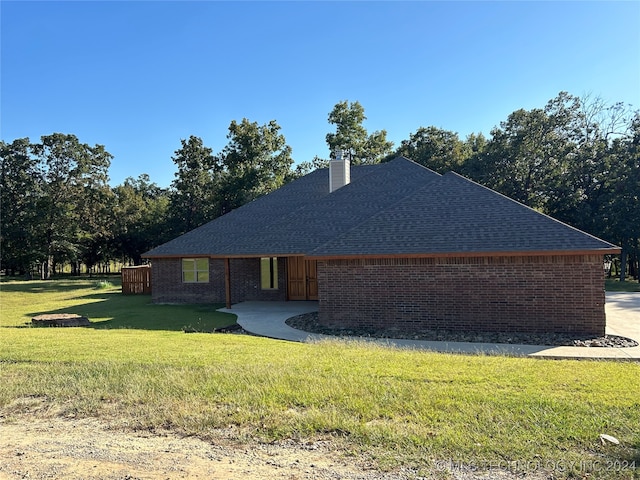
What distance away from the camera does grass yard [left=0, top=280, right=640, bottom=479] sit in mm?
3752

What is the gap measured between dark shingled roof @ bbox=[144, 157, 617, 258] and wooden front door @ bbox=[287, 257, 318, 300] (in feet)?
5.72

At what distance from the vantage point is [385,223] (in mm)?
13078

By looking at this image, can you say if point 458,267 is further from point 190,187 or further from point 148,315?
point 190,187

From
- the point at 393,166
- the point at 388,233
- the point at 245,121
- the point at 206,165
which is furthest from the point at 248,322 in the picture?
the point at 206,165

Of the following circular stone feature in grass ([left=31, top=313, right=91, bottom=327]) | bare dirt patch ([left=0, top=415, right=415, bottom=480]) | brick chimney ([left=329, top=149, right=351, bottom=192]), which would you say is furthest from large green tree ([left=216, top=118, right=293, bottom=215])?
bare dirt patch ([left=0, top=415, right=415, bottom=480])

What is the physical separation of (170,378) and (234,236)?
43.1ft

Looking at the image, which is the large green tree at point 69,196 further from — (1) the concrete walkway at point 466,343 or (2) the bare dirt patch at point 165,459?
(2) the bare dirt patch at point 165,459

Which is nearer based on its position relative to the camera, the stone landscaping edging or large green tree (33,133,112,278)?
the stone landscaping edging

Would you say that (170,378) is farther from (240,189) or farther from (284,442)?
(240,189)

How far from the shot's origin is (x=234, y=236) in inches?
738

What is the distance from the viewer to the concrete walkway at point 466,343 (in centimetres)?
876

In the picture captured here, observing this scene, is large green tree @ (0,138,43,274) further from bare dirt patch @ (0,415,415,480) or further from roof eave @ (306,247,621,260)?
bare dirt patch @ (0,415,415,480)

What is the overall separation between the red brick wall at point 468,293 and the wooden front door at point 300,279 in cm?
620

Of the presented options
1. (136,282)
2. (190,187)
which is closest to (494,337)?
(136,282)
